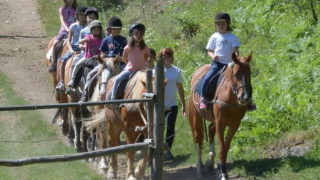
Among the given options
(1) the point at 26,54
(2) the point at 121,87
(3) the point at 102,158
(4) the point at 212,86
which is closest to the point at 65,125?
(3) the point at 102,158

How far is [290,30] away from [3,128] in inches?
290

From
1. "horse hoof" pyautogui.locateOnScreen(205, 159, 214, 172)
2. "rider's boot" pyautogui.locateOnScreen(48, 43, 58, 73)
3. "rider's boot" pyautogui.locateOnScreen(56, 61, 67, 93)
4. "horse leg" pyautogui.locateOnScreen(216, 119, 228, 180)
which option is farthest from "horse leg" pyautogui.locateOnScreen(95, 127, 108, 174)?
"rider's boot" pyautogui.locateOnScreen(48, 43, 58, 73)

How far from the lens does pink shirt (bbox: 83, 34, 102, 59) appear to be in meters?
14.0

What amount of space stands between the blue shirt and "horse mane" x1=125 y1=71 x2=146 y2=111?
1.17m

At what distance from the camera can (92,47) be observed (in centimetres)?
1412

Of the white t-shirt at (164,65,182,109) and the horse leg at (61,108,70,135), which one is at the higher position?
the white t-shirt at (164,65,182,109)

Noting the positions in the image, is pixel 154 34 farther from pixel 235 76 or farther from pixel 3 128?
pixel 235 76

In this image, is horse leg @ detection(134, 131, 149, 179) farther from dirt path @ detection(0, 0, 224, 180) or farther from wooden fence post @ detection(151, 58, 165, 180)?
wooden fence post @ detection(151, 58, 165, 180)

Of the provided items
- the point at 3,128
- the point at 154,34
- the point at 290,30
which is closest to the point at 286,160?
the point at 290,30

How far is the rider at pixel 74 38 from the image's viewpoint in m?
15.2

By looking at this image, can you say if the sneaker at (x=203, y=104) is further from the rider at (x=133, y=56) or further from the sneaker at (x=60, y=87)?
the sneaker at (x=60, y=87)

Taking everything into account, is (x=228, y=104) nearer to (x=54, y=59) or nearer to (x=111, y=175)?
(x=111, y=175)

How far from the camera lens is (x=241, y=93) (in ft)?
34.1

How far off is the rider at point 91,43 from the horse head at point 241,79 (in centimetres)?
410
